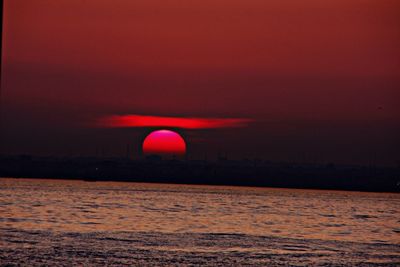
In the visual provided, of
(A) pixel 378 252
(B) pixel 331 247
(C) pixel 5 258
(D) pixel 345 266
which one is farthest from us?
(B) pixel 331 247

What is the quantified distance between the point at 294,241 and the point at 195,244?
33.2 feet

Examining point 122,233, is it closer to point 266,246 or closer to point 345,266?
point 266,246

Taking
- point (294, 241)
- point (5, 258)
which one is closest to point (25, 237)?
point (5, 258)

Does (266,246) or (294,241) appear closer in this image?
(266,246)

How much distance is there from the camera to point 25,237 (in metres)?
47.8

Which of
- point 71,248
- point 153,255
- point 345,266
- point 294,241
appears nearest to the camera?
point 345,266

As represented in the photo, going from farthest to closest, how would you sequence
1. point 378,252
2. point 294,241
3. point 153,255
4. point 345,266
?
point 294,241, point 378,252, point 153,255, point 345,266

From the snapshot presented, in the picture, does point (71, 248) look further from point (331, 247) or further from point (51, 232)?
point (331, 247)

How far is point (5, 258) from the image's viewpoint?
3328 centimetres

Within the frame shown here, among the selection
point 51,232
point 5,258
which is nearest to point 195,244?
point 51,232

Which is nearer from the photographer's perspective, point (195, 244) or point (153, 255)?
point (153, 255)

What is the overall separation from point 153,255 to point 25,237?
12944mm

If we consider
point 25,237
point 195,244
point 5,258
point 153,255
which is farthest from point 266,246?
point 5,258

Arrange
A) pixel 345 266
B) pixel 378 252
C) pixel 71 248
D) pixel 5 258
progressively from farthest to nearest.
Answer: pixel 378 252 < pixel 71 248 < pixel 345 266 < pixel 5 258
